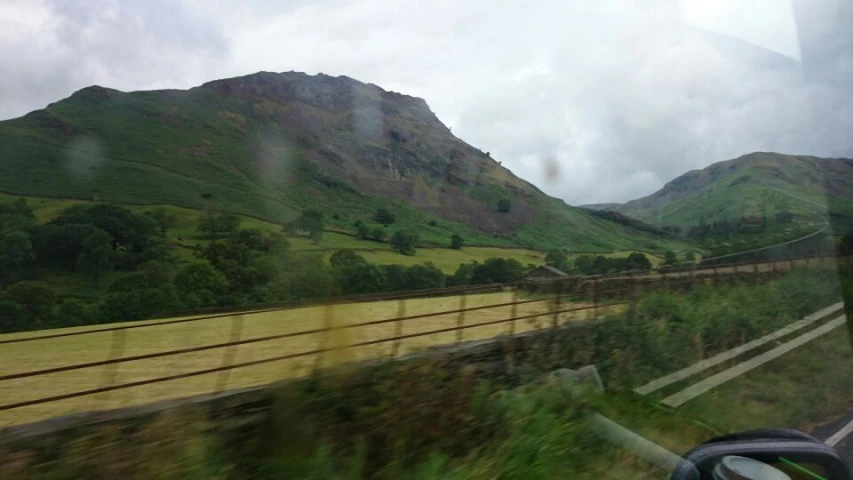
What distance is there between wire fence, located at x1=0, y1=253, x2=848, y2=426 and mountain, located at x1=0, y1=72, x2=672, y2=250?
1038cm

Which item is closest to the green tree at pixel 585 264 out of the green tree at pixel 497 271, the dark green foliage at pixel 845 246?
the green tree at pixel 497 271

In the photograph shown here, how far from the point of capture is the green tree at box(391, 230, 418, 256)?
19984 mm

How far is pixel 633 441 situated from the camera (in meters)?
5.81

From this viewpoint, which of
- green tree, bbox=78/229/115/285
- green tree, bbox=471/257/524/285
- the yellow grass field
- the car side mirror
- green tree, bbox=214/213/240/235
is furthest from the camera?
green tree, bbox=214/213/240/235

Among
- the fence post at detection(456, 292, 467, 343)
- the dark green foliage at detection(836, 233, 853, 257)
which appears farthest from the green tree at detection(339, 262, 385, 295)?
the dark green foliage at detection(836, 233, 853, 257)

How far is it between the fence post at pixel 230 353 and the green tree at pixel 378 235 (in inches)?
568

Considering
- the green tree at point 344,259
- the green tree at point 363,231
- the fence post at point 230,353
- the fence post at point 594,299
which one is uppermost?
the green tree at point 363,231

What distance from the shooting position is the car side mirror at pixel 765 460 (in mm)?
2503

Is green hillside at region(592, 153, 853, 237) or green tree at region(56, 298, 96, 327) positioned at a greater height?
green hillside at region(592, 153, 853, 237)

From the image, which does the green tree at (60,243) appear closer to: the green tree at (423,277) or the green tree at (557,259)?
the green tree at (423,277)

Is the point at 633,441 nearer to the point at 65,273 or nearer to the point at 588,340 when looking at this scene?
the point at 588,340

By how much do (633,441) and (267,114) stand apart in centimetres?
5821

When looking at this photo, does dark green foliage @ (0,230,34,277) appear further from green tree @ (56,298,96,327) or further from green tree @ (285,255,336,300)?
green tree @ (285,255,336,300)

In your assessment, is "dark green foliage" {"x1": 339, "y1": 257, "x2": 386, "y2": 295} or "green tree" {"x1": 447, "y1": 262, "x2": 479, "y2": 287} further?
"green tree" {"x1": 447, "y1": 262, "x2": 479, "y2": 287}
